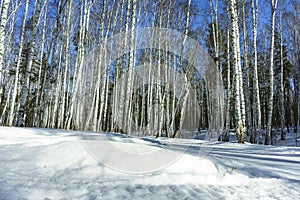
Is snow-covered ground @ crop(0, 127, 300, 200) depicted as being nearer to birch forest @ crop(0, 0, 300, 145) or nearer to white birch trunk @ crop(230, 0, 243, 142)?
white birch trunk @ crop(230, 0, 243, 142)

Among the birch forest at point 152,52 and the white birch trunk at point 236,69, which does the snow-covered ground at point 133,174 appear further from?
the birch forest at point 152,52

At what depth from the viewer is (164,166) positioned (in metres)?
2.59

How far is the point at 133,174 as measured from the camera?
7.73 ft

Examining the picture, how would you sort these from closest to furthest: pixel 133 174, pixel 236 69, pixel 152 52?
pixel 133 174, pixel 236 69, pixel 152 52

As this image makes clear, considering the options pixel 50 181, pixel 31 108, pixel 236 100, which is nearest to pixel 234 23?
pixel 236 100

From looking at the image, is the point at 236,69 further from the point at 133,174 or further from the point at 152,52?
the point at 152,52

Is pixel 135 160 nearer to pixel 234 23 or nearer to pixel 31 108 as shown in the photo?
pixel 234 23

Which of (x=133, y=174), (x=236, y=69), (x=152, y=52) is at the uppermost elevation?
(x=152, y=52)

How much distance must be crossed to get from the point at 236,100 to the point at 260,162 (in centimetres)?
298

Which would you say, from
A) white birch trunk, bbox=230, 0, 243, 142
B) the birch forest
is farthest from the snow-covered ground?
the birch forest

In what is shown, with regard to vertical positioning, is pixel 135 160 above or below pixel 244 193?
above

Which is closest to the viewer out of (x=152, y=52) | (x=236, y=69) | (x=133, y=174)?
(x=133, y=174)

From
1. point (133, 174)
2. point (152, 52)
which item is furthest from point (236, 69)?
point (152, 52)

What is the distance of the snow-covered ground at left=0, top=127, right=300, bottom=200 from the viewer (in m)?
1.85
